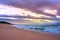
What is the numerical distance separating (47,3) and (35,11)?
144 millimetres

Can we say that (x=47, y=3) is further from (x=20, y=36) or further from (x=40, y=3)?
(x=20, y=36)

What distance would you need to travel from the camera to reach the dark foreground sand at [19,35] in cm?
213

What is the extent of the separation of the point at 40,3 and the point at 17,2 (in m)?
0.23

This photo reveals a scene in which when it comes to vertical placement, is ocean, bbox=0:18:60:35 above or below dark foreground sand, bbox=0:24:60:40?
above

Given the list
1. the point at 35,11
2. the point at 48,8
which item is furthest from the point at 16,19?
the point at 48,8

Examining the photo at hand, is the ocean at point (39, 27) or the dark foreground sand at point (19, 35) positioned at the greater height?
the ocean at point (39, 27)

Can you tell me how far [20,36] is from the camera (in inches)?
84.3

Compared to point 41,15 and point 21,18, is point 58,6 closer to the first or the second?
point 41,15

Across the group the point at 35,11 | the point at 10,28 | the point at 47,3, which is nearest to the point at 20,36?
the point at 10,28

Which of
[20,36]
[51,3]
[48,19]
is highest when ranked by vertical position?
[51,3]

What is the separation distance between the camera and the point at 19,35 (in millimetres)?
2145

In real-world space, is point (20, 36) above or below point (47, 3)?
below

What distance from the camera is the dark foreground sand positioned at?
2133 mm

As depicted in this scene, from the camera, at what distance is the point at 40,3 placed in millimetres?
2191
